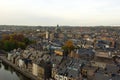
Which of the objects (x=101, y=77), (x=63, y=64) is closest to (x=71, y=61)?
(x=63, y=64)

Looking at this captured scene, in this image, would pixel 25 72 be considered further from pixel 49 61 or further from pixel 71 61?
pixel 71 61

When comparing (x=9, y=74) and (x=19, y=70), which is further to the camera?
(x=19, y=70)

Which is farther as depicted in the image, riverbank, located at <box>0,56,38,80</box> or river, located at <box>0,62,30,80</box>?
river, located at <box>0,62,30,80</box>

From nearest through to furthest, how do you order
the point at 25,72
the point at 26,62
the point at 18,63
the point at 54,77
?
the point at 54,77
the point at 25,72
the point at 26,62
the point at 18,63

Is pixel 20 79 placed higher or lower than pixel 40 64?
lower

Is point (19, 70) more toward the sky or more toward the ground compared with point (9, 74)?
more toward the sky

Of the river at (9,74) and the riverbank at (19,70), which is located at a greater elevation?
the riverbank at (19,70)

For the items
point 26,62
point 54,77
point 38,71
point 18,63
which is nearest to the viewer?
point 54,77

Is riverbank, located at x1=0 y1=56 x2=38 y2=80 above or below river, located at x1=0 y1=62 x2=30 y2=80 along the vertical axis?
above
